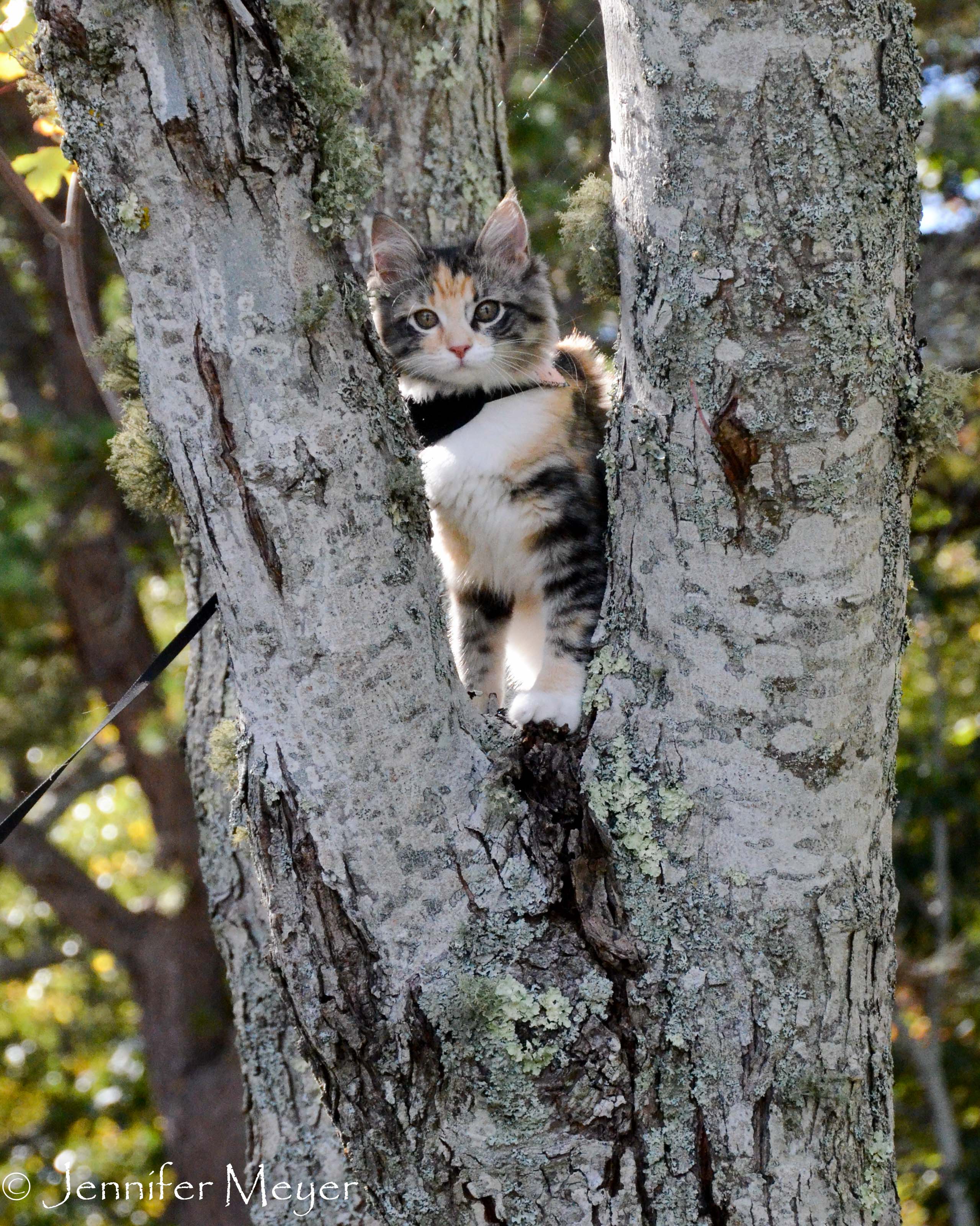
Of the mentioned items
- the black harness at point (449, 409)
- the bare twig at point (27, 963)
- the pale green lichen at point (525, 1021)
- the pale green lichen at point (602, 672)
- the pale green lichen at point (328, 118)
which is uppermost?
the bare twig at point (27, 963)

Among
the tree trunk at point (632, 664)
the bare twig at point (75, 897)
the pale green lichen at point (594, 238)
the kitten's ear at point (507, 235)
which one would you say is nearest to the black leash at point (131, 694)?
the tree trunk at point (632, 664)

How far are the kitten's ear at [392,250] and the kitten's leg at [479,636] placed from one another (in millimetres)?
780

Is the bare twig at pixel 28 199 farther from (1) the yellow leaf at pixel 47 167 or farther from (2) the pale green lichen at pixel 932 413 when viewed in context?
(2) the pale green lichen at pixel 932 413

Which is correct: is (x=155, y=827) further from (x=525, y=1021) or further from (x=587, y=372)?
(x=525, y=1021)

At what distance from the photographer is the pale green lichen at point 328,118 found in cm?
147

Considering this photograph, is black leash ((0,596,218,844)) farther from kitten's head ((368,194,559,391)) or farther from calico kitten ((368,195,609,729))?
kitten's head ((368,194,559,391))

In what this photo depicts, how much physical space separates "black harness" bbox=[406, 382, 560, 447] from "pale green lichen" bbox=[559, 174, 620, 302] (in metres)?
0.77

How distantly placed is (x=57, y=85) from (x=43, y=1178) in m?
6.61

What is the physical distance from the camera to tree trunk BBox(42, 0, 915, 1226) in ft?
4.65

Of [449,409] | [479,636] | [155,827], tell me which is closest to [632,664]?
[479,636]

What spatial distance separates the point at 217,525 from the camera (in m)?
1.50

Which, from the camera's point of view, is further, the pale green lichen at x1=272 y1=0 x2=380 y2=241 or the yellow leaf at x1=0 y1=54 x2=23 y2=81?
the yellow leaf at x1=0 y1=54 x2=23 y2=81

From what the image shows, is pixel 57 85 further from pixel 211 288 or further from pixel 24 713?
pixel 24 713

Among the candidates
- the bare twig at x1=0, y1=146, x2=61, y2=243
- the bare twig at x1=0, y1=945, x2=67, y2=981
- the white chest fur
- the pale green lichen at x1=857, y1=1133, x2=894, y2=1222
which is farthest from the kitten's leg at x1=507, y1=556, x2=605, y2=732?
the bare twig at x1=0, y1=945, x2=67, y2=981
